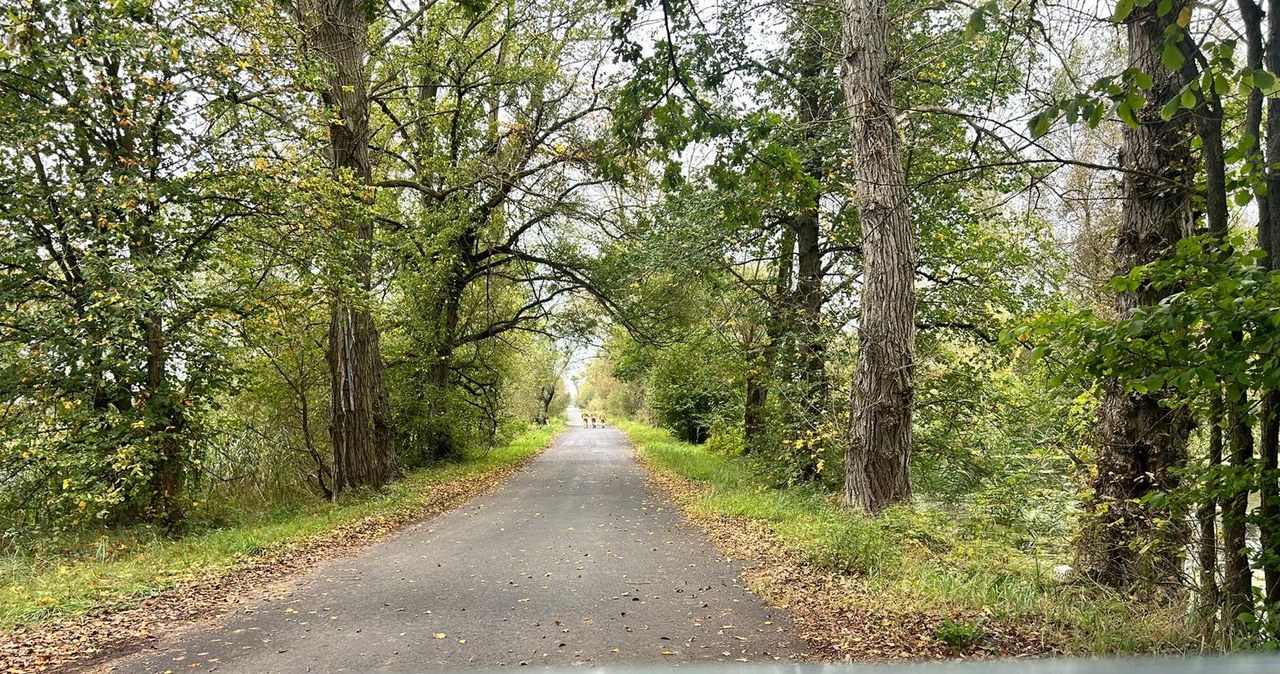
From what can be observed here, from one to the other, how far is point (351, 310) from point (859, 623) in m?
9.99

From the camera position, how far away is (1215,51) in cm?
292

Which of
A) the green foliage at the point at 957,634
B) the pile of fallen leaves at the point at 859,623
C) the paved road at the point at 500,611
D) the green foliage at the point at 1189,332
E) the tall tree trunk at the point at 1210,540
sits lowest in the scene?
the paved road at the point at 500,611

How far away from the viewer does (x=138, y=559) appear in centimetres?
726

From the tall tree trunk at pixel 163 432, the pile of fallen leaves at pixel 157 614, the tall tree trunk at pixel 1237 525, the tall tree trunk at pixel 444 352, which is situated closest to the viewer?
the tall tree trunk at pixel 1237 525

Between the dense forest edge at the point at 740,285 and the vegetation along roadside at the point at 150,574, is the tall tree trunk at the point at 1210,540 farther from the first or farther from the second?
the vegetation along roadside at the point at 150,574

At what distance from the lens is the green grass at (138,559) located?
18.8 ft

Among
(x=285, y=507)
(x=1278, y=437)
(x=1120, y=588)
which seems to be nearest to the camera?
(x=1278, y=437)

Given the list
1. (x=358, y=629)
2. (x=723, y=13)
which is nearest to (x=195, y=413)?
(x=358, y=629)

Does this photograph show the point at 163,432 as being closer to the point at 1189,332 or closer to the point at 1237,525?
the point at 1189,332

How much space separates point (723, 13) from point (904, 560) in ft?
16.3

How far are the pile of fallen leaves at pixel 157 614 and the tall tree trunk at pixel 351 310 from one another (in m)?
3.60

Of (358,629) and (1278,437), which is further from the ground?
(1278,437)

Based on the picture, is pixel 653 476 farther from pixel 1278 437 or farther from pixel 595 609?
pixel 1278 437

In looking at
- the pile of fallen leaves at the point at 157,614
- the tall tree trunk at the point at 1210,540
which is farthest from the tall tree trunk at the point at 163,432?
the tall tree trunk at the point at 1210,540
